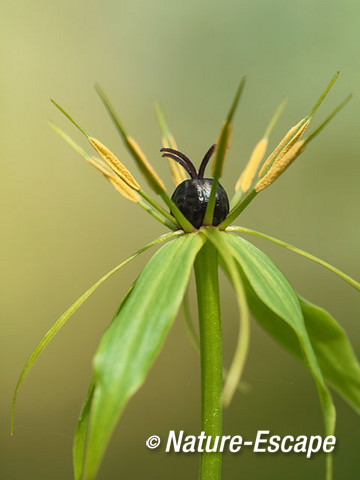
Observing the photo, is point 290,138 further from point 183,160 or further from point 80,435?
point 80,435

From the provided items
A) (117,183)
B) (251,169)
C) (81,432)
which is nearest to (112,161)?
(117,183)

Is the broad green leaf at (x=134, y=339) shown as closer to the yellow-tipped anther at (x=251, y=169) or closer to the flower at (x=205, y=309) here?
the flower at (x=205, y=309)

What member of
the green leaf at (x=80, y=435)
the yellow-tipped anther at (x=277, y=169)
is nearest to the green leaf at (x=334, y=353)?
the yellow-tipped anther at (x=277, y=169)

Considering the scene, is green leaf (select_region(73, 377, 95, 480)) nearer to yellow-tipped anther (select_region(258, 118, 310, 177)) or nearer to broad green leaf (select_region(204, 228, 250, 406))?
broad green leaf (select_region(204, 228, 250, 406))

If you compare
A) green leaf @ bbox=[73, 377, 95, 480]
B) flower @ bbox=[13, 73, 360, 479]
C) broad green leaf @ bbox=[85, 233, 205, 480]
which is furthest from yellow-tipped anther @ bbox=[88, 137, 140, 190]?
green leaf @ bbox=[73, 377, 95, 480]

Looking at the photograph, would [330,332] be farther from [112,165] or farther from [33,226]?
[33,226]

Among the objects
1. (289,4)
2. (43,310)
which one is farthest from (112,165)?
(289,4)
